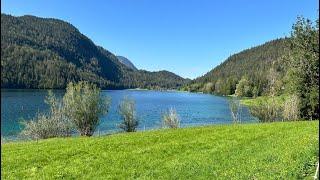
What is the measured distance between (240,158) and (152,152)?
222 inches

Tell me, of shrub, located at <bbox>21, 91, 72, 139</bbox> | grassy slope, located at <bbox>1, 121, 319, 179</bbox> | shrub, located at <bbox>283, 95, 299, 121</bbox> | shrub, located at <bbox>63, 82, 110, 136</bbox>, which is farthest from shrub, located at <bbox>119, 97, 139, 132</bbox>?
grassy slope, located at <bbox>1, 121, 319, 179</bbox>

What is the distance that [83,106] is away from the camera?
61781mm

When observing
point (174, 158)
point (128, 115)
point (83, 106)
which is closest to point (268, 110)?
point (128, 115)

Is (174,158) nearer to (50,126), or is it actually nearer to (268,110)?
(50,126)

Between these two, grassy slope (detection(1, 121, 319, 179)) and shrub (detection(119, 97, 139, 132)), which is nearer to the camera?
grassy slope (detection(1, 121, 319, 179))

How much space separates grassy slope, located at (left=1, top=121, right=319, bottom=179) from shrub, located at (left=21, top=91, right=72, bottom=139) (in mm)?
32346

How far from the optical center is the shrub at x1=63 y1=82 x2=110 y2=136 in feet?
203

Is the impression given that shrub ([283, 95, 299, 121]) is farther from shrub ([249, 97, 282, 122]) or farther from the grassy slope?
the grassy slope

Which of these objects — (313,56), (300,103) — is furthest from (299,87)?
(313,56)

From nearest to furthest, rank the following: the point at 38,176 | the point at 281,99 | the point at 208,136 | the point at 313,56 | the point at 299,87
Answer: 1. the point at 38,176
2. the point at 208,136
3. the point at 313,56
4. the point at 299,87
5. the point at 281,99

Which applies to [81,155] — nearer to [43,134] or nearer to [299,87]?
[43,134]

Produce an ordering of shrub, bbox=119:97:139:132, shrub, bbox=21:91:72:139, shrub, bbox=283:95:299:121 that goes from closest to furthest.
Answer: shrub, bbox=21:91:72:139, shrub, bbox=283:95:299:121, shrub, bbox=119:97:139:132

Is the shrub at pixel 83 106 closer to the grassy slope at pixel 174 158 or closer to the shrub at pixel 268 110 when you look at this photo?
the shrub at pixel 268 110

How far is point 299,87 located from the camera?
60.4 metres
